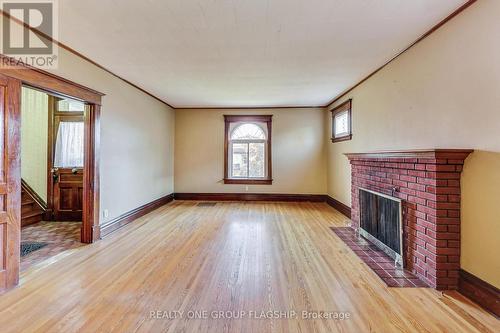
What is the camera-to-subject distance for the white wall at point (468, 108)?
6.58ft

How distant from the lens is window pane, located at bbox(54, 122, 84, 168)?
4.79 meters

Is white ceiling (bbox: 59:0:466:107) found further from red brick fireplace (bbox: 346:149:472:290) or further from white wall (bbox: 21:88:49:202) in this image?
white wall (bbox: 21:88:49:202)

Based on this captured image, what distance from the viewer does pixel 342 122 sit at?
570cm

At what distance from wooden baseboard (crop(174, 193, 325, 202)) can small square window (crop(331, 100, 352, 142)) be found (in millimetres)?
1749

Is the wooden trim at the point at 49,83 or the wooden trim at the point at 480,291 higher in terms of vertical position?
the wooden trim at the point at 49,83

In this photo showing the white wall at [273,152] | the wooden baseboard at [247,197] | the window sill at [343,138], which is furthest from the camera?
the white wall at [273,152]

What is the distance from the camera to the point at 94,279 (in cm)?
254

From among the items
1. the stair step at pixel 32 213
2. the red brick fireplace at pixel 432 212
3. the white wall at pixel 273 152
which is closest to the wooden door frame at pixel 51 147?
the stair step at pixel 32 213

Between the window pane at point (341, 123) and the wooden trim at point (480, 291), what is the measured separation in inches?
140

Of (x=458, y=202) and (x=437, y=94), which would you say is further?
(x=437, y=94)

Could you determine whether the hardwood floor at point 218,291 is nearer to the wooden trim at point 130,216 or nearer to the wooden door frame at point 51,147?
the wooden trim at point 130,216

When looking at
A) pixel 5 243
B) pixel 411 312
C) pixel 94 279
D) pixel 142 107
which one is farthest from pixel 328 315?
pixel 142 107

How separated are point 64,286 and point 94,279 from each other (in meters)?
0.25

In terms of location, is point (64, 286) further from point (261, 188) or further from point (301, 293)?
point (261, 188)
